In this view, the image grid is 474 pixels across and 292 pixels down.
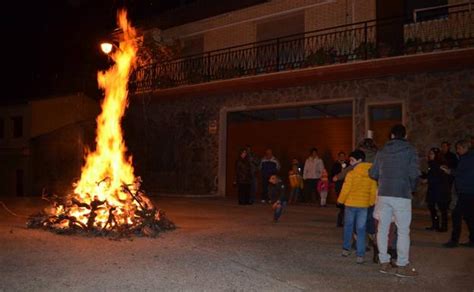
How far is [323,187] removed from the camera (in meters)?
15.4

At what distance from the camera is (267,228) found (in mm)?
9977

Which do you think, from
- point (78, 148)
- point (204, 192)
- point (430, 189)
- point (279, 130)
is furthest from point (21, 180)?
point (430, 189)

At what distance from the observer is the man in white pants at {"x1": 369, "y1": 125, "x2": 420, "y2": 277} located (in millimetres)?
6035

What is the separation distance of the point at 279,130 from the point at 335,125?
2.32 meters

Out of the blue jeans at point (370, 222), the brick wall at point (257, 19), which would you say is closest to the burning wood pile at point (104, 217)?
the blue jeans at point (370, 222)

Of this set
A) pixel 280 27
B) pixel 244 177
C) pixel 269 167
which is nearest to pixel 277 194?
pixel 244 177

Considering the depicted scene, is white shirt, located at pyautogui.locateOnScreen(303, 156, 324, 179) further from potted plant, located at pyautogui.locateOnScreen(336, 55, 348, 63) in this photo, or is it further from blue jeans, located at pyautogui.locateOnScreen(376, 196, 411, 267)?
blue jeans, located at pyautogui.locateOnScreen(376, 196, 411, 267)

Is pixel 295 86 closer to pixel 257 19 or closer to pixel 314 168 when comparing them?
pixel 314 168

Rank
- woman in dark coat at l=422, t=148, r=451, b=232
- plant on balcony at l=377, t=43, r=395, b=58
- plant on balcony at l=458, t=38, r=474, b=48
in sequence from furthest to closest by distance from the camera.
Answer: plant on balcony at l=377, t=43, r=395, b=58, plant on balcony at l=458, t=38, r=474, b=48, woman in dark coat at l=422, t=148, r=451, b=232

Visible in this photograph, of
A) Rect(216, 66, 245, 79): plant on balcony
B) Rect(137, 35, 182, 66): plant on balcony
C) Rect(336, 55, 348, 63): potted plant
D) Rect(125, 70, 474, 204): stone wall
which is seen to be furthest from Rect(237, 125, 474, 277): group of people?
Rect(137, 35, 182, 66): plant on balcony

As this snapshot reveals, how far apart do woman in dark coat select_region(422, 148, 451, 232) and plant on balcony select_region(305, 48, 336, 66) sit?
22.8 feet

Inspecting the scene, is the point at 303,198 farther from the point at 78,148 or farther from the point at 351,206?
the point at 78,148

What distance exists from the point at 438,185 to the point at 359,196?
10.7 feet

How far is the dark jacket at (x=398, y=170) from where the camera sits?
6078mm
